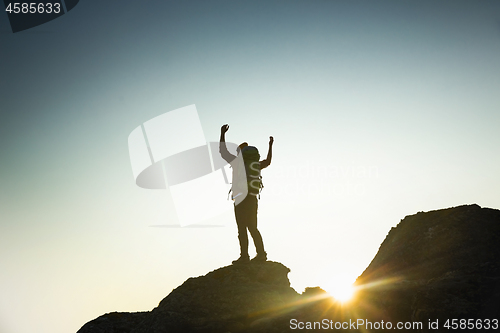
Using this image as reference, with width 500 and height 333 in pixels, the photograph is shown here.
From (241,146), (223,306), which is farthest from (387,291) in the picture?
(241,146)

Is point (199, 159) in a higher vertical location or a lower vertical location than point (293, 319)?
higher

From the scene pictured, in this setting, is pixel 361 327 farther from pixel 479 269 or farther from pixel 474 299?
pixel 479 269

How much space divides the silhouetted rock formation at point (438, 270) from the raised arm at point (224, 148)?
5421mm

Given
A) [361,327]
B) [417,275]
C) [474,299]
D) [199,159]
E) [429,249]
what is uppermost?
[199,159]

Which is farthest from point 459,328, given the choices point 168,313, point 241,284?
point 168,313

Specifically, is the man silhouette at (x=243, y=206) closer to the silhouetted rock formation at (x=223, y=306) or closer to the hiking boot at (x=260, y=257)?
the hiking boot at (x=260, y=257)

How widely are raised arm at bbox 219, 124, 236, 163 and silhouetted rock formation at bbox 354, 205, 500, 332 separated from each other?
542cm

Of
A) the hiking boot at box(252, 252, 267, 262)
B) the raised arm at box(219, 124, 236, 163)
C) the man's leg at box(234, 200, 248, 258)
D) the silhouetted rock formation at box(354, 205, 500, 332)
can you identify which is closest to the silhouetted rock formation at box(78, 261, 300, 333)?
the hiking boot at box(252, 252, 267, 262)

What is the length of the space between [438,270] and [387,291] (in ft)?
4.43

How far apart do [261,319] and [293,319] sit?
96cm

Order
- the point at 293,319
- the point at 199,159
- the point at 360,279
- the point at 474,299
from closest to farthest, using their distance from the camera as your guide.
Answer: the point at 474,299 < the point at 293,319 < the point at 360,279 < the point at 199,159

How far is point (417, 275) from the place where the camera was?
852 centimetres

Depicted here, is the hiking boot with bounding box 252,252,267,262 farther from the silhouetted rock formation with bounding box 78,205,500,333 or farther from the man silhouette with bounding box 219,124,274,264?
the silhouetted rock formation with bounding box 78,205,500,333

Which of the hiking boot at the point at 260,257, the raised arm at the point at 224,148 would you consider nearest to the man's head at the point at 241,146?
the raised arm at the point at 224,148
